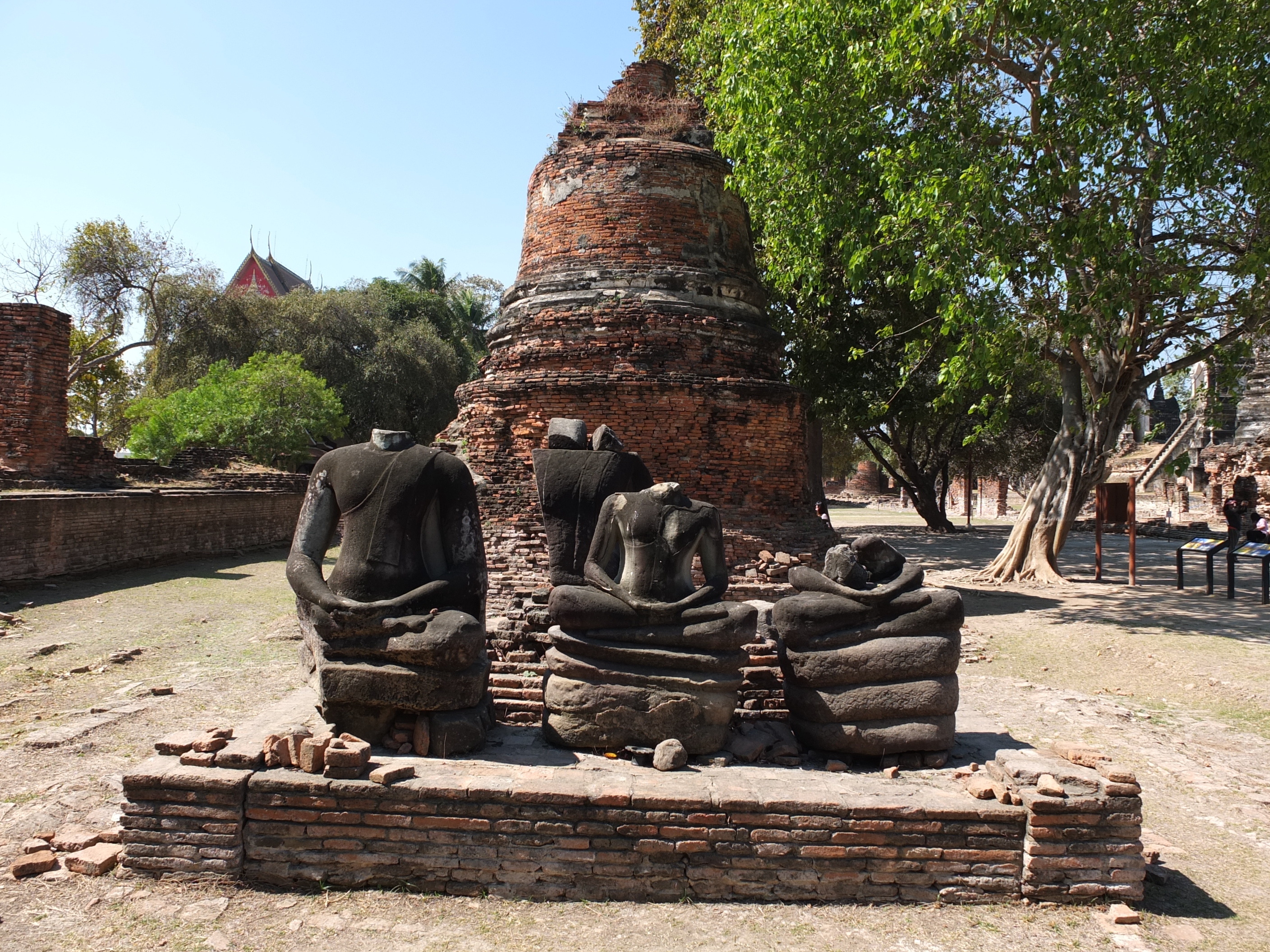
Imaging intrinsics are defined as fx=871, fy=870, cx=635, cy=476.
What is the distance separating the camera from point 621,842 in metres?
3.47

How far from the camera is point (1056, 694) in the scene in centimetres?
708

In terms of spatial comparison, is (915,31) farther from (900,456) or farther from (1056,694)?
(900,456)

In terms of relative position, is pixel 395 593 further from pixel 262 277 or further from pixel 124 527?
pixel 262 277

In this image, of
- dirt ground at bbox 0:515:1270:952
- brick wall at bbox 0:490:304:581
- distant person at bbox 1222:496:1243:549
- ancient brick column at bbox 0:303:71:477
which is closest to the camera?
dirt ground at bbox 0:515:1270:952

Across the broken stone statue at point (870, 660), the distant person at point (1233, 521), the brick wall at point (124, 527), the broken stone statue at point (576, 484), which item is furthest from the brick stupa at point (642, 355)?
the distant person at point (1233, 521)

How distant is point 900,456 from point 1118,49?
44.5ft

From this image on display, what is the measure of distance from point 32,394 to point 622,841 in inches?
512

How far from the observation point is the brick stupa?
359 inches

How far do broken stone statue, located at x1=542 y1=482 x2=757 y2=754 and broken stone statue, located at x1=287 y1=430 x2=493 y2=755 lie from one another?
0.41m

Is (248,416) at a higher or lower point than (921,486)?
higher

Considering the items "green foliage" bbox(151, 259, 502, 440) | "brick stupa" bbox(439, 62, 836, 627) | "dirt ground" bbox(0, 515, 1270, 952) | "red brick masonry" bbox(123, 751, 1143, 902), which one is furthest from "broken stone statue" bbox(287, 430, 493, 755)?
"green foliage" bbox(151, 259, 502, 440)

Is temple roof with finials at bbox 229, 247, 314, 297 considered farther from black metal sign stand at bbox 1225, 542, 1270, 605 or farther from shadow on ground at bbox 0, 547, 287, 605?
black metal sign stand at bbox 1225, 542, 1270, 605

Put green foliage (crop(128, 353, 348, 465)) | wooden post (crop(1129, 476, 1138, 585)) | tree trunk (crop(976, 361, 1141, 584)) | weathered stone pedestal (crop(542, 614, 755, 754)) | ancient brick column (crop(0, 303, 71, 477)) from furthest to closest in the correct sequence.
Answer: green foliage (crop(128, 353, 348, 465))
ancient brick column (crop(0, 303, 71, 477))
tree trunk (crop(976, 361, 1141, 584))
wooden post (crop(1129, 476, 1138, 585))
weathered stone pedestal (crop(542, 614, 755, 754))

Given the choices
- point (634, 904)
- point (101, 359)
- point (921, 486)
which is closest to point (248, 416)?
point (101, 359)
